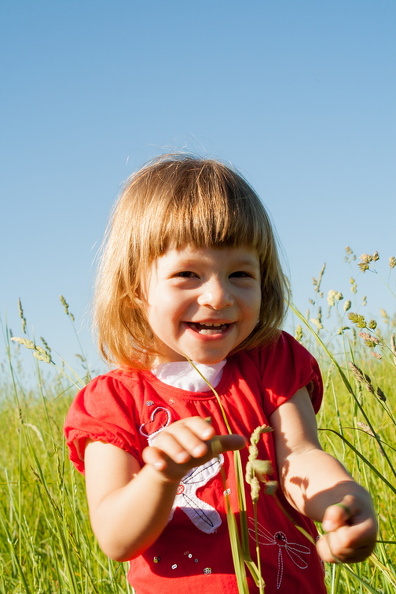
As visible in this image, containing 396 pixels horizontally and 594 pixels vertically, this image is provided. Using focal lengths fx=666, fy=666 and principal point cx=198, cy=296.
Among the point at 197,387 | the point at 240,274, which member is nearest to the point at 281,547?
the point at 197,387

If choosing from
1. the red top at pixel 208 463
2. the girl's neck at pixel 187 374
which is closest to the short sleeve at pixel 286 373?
the red top at pixel 208 463

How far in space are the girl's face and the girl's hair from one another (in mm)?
39

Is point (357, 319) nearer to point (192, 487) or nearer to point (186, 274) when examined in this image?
point (186, 274)

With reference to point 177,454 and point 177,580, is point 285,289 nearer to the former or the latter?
point 177,580

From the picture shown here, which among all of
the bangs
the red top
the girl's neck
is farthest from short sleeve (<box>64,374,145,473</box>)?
the bangs

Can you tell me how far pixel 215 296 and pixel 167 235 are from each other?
21 centimetres

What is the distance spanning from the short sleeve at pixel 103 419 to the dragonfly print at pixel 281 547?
33 cm

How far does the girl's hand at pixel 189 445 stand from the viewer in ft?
3.28

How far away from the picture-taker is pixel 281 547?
5.04ft

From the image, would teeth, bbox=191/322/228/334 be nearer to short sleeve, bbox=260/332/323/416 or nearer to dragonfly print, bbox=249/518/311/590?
short sleeve, bbox=260/332/323/416

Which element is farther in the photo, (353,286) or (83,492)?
(83,492)

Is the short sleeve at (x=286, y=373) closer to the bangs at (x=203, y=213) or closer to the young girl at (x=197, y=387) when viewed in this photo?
the young girl at (x=197, y=387)

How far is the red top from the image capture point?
59.2 inches

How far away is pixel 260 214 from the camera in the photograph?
1752 millimetres
